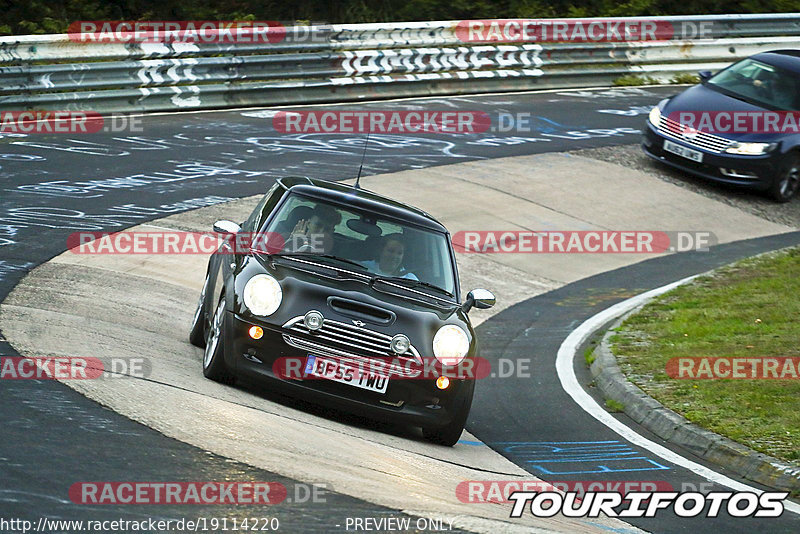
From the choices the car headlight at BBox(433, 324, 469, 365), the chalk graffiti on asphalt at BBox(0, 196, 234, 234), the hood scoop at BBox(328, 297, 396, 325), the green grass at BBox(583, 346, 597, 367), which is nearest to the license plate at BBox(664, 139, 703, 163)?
the green grass at BBox(583, 346, 597, 367)

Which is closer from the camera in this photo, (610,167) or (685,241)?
(685,241)

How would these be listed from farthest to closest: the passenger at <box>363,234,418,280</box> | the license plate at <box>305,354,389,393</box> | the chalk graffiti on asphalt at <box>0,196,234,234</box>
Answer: the chalk graffiti on asphalt at <box>0,196,234,234</box> → the passenger at <box>363,234,418,280</box> → the license plate at <box>305,354,389,393</box>

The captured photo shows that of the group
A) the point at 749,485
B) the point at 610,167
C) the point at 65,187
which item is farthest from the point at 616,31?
the point at 749,485

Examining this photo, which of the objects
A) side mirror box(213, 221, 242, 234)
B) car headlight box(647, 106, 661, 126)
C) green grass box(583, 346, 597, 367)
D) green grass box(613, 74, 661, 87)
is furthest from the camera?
green grass box(613, 74, 661, 87)

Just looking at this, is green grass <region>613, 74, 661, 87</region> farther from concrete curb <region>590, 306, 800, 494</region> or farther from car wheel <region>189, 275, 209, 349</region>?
car wheel <region>189, 275, 209, 349</region>

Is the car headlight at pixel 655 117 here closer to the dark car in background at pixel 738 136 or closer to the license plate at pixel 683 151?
the dark car in background at pixel 738 136

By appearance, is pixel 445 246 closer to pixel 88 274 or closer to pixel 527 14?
pixel 88 274

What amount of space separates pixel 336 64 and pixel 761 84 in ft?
23.5

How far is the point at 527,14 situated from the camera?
2803 centimetres

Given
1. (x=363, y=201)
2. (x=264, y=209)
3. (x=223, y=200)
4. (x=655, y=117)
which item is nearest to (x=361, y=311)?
(x=363, y=201)

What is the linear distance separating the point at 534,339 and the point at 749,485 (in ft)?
13.4

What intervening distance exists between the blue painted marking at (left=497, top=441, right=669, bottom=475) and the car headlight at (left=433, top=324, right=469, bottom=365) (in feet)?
2.85

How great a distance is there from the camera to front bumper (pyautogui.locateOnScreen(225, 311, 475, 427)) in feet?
24.4

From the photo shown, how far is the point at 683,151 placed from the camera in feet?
57.2
